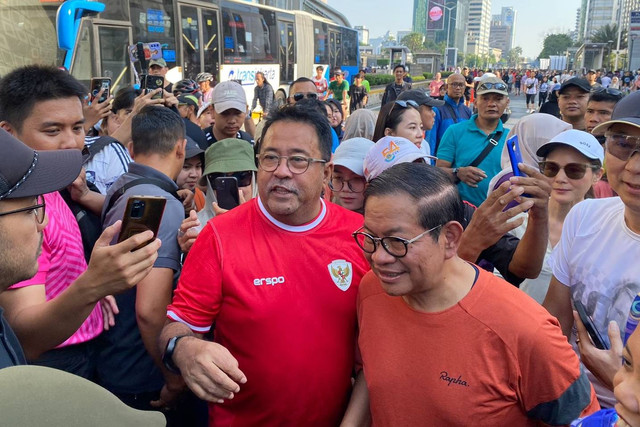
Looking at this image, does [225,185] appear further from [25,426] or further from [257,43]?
[257,43]

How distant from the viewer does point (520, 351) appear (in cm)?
172

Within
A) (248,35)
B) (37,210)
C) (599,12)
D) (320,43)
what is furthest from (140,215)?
(599,12)

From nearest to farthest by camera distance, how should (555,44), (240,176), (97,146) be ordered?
1. (240,176)
2. (97,146)
3. (555,44)

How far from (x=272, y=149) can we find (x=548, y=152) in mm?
1531

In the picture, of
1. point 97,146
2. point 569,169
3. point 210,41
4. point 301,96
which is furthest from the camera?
point 210,41

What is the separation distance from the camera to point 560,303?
2363 millimetres

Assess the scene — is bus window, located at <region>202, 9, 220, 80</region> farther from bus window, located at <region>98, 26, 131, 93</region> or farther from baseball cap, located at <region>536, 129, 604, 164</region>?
baseball cap, located at <region>536, 129, 604, 164</region>

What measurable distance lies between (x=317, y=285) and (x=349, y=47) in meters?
27.2

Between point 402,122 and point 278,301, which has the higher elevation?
point 402,122

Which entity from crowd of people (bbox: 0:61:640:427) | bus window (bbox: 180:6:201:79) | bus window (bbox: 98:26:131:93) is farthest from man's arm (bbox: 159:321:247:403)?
bus window (bbox: 180:6:201:79)

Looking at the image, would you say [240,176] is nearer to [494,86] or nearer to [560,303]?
[560,303]

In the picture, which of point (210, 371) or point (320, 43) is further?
point (320, 43)

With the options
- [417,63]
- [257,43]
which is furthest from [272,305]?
[417,63]

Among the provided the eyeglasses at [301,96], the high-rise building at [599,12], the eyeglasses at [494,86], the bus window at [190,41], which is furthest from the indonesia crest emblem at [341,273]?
the high-rise building at [599,12]
